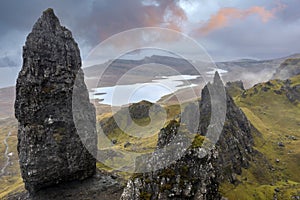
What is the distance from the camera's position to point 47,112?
45.4 m

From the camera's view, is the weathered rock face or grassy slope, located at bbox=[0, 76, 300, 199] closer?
the weathered rock face

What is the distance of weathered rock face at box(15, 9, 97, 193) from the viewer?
145 feet

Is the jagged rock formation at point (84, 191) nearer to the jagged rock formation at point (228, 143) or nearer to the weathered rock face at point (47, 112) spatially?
the weathered rock face at point (47, 112)

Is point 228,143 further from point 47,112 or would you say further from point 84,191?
point 47,112

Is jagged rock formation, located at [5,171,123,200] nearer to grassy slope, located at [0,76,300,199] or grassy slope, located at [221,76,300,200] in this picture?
grassy slope, located at [0,76,300,199]

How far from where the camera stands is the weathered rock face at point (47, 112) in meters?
44.2

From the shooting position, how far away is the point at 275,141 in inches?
6668

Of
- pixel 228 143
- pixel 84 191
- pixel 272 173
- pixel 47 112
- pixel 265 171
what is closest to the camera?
pixel 47 112

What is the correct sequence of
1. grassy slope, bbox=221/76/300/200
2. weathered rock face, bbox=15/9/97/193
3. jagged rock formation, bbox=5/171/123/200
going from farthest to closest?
Result: grassy slope, bbox=221/76/300/200 → jagged rock formation, bbox=5/171/123/200 → weathered rock face, bbox=15/9/97/193

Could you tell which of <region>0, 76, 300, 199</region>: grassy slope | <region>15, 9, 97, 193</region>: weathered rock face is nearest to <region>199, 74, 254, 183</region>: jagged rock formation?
<region>0, 76, 300, 199</region>: grassy slope

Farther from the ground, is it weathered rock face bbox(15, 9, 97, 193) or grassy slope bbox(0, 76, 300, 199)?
weathered rock face bbox(15, 9, 97, 193)

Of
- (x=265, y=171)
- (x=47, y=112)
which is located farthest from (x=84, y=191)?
(x=265, y=171)

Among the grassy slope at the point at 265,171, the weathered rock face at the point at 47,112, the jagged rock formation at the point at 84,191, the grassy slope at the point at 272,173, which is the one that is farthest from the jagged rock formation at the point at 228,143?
the weathered rock face at the point at 47,112

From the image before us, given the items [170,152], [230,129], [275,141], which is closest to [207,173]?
[170,152]
